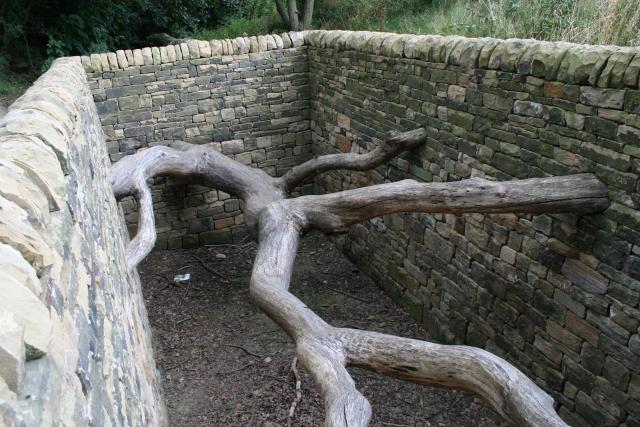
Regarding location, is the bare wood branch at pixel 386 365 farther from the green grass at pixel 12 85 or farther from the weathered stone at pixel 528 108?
the green grass at pixel 12 85

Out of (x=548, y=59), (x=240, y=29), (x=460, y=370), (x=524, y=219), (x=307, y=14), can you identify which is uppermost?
(x=548, y=59)

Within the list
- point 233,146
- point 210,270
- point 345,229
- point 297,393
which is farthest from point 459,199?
point 233,146

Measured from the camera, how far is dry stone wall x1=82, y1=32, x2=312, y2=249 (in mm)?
6324

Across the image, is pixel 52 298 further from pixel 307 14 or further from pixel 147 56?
pixel 307 14

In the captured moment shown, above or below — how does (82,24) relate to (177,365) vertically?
above

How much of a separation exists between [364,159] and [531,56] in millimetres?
2249

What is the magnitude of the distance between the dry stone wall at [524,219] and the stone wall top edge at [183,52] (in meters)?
1.28

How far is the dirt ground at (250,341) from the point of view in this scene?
4387mm

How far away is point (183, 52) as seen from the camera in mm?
6375

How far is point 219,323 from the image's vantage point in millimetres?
5711

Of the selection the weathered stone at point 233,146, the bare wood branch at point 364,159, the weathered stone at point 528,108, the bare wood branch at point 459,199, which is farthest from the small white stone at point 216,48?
the weathered stone at point 528,108

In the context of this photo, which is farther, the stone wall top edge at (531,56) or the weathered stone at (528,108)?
the weathered stone at (528,108)

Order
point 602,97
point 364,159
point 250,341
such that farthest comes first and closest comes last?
point 364,159, point 250,341, point 602,97

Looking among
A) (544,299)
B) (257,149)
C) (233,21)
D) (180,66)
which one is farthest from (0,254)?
(233,21)
